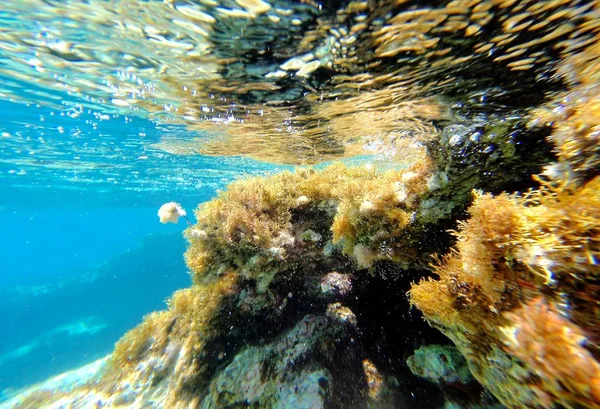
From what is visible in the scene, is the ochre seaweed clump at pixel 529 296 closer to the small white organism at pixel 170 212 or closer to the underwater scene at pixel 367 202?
the underwater scene at pixel 367 202

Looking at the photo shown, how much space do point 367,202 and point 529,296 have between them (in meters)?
2.68

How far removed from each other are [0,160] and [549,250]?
998 inches

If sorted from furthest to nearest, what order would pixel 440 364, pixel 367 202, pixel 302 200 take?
1. pixel 302 200
2. pixel 367 202
3. pixel 440 364

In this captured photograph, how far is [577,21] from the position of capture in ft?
11.9

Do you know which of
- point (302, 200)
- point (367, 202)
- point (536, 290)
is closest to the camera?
point (536, 290)

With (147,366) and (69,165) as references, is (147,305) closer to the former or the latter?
(69,165)

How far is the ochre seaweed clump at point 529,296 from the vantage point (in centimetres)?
207

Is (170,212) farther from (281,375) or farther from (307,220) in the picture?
(281,375)

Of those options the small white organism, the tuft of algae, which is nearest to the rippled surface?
the tuft of algae

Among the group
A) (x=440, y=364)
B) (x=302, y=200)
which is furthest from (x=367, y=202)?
(x=440, y=364)

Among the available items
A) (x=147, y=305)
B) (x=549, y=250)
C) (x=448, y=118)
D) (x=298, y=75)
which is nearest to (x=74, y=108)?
(x=298, y=75)

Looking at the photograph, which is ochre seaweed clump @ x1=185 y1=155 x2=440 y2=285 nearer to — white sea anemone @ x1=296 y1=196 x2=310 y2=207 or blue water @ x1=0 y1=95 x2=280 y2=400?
white sea anemone @ x1=296 y1=196 x2=310 y2=207

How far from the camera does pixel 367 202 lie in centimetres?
482

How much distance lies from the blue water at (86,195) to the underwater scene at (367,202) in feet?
9.18
